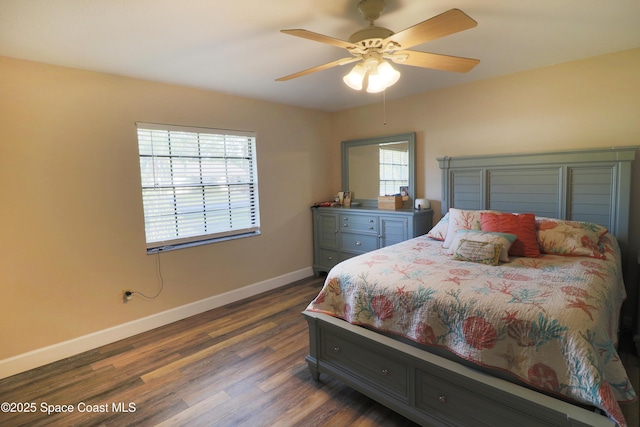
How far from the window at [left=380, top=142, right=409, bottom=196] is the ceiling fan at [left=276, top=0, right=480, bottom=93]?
76.4 inches

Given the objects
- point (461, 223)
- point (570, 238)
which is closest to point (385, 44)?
point (461, 223)

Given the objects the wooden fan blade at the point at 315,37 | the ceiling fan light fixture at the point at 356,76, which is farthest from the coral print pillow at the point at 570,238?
the wooden fan blade at the point at 315,37

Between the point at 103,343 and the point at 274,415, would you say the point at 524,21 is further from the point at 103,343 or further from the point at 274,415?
the point at 103,343

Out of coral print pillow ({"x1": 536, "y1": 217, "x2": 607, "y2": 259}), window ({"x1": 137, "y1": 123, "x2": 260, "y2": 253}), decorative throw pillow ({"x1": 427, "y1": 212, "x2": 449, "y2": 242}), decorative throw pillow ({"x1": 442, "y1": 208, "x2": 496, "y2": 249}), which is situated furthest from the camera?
window ({"x1": 137, "y1": 123, "x2": 260, "y2": 253})

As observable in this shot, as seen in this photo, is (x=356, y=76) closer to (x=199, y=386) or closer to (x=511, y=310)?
(x=511, y=310)

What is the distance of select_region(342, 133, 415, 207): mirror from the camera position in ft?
13.5

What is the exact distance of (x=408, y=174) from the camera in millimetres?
4117

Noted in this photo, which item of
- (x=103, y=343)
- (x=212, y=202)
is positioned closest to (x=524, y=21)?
(x=212, y=202)

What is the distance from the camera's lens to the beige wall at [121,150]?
101 inches

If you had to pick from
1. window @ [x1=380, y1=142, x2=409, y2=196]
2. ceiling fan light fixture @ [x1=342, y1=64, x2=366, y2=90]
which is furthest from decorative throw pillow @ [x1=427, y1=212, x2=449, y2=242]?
ceiling fan light fixture @ [x1=342, y1=64, x2=366, y2=90]

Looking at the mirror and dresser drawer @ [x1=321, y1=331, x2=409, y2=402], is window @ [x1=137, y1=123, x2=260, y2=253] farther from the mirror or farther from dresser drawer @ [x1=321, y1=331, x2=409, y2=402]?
dresser drawer @ [x1=321, y1=331, x2=409, y2=402]

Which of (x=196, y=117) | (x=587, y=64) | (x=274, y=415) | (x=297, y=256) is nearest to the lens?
(x=274, y=415)

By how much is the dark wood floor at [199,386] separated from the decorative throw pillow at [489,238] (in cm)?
110

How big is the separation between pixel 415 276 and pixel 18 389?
113 inches
